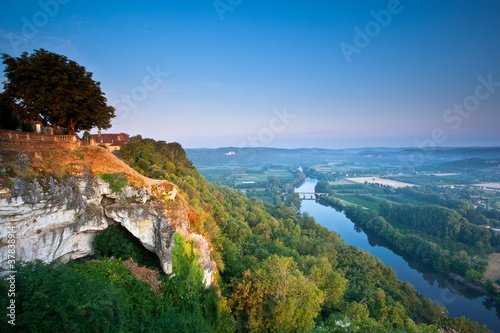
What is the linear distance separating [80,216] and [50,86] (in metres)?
8.48

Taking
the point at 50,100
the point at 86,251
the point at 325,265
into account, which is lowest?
the point at 325,265

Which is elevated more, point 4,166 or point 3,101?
point 3,101

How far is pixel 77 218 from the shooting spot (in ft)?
→ 41.0

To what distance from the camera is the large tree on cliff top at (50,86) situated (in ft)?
44.2

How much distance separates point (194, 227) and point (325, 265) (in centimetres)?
1351

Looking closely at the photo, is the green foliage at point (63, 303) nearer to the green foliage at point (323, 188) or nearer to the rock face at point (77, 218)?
the rock face at point (77, 218)

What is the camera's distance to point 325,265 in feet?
68.6

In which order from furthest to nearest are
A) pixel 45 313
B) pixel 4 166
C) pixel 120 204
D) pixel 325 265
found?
pixel 325 265, pixel 120 204, pixel 4 166, pixel 45 313

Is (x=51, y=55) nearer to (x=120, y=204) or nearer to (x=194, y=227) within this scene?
(x=120, y=204)

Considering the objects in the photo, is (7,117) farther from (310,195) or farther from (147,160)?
(310,195)

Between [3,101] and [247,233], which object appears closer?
[3,101]

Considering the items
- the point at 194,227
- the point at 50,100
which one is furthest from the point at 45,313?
the point at 50,100

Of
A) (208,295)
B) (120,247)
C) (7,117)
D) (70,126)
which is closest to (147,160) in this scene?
(70,126)

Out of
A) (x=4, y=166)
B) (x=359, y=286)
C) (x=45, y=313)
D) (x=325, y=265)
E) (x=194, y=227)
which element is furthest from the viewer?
(x=359, y=286)
